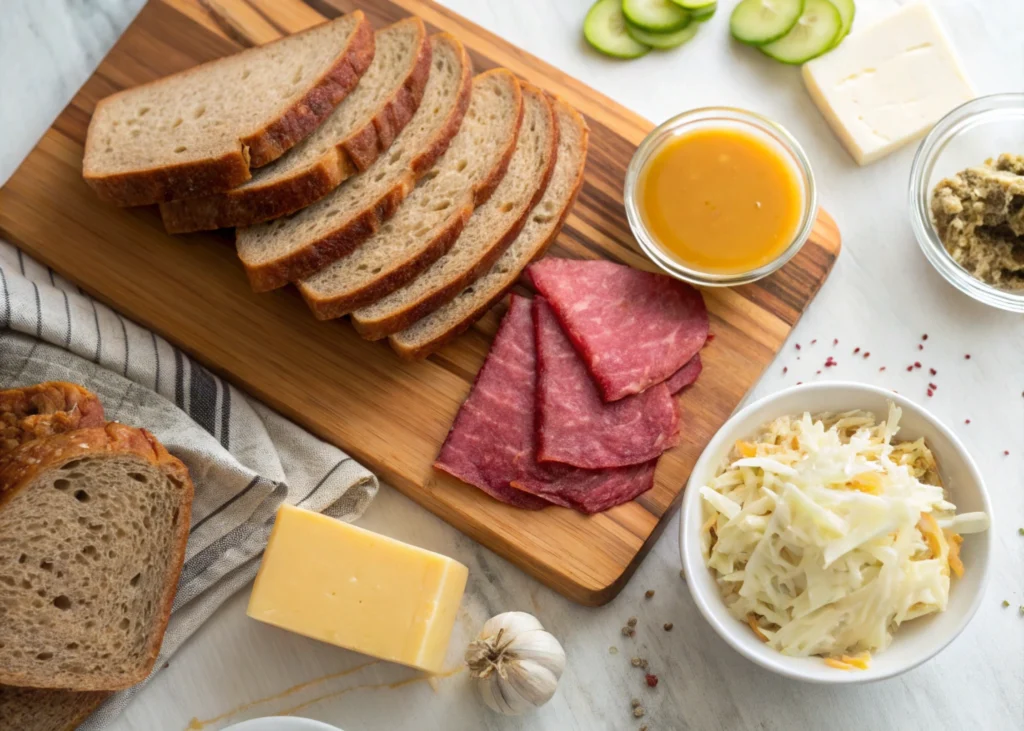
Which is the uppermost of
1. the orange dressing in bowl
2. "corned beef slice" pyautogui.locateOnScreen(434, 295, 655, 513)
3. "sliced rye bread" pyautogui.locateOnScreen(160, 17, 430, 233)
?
"sliced rye bread" pyautogui.locateOnScreen(160, 17, 430, 233)

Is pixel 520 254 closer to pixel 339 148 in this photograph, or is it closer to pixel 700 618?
pixel 339 148

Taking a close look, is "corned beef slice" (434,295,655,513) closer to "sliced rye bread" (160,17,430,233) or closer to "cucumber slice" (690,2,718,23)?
"sliced rye bread" (160,17,430,233)

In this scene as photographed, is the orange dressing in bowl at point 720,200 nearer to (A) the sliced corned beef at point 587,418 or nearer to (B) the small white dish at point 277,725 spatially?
(A) the sliced corned beef at point 587,418

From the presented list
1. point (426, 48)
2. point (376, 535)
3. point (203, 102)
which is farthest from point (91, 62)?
point (376, 535)

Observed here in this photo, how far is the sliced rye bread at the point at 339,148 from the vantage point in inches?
123

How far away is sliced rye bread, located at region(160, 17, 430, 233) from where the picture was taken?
313 cm

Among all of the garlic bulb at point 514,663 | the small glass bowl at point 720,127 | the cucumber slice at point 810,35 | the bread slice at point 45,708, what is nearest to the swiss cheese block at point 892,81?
the cucumber slice at point 810,35

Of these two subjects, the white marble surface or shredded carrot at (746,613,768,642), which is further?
the white marble surface

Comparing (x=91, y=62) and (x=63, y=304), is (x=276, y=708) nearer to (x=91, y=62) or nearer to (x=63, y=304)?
(x=63, y=304)

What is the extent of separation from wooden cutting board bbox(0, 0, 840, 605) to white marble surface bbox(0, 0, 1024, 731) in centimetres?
19

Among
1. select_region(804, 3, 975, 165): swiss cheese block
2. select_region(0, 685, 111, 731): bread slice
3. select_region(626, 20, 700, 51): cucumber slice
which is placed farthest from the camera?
select_region(626, 20, 700, 51): cucumber slice

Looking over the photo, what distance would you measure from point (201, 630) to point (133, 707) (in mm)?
331

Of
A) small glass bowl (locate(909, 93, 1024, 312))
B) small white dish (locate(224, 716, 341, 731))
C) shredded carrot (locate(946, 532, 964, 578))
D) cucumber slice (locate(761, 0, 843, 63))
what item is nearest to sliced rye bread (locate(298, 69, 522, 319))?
cucumber slice (locate(761, 0, 843, 63))

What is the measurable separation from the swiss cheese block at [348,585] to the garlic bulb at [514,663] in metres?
0.19
